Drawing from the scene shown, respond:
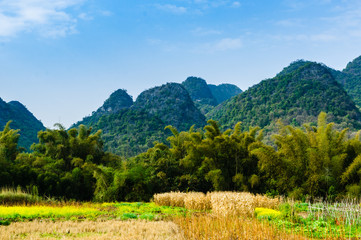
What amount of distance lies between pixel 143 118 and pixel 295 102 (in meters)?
28.7

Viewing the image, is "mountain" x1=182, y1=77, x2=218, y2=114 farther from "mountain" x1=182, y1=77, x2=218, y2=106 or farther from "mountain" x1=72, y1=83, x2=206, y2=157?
"mountain" x1=72, y1=83, x2=206, y2=157

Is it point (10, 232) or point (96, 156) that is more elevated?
point (96, 156)

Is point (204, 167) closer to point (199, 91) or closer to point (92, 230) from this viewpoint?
point (92, 230)

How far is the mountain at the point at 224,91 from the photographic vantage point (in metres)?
135

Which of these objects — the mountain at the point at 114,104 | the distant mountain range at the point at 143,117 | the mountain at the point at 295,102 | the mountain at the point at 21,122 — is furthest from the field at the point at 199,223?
the mountain at the point at 114,104

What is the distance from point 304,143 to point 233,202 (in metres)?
5.46

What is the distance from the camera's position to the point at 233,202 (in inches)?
368

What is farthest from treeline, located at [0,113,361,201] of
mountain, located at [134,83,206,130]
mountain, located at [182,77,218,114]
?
mountain, located at [182,77,218,114]

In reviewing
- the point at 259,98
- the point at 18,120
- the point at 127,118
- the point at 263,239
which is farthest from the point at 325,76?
the point at 263,239

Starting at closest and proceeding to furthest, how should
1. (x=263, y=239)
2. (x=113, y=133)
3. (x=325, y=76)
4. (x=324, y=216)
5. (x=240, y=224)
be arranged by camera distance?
(x=263, y=239)
(x=240, y=224)
(x=324, y=216)
(x=113, y=133)
(x=325, y=76)

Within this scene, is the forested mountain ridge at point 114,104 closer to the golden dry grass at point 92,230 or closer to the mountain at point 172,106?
the mountain at point 172,106

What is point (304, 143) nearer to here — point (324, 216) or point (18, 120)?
point (324, 216)

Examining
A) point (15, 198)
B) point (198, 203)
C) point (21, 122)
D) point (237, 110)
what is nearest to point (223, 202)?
point (198, 203)

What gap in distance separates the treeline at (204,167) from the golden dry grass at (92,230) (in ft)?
21.0
